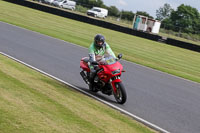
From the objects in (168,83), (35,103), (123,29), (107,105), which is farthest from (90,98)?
(123,29)

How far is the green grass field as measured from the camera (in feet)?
20.2

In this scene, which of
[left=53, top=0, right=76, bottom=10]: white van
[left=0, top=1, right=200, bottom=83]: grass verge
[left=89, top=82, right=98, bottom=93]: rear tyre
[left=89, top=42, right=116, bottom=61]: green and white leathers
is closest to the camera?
[left=89, top=42, right=116, bottom=61]: green and white leathers

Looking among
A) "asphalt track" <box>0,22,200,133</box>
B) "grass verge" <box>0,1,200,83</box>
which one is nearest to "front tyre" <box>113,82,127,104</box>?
"asphalt track" <box>0,22,200,133</box>

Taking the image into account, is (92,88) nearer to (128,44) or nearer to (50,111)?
(50,111)

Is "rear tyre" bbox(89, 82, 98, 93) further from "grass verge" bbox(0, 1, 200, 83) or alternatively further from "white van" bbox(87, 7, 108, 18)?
"white van" bbox(87, 7, 108, 18)

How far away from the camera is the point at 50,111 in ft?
23.4

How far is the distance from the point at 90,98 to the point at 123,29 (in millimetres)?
29669

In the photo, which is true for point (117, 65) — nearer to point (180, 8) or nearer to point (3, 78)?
point (3, 78)

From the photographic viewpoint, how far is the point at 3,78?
9.45m

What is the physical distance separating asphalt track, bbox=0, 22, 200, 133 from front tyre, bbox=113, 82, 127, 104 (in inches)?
6.7

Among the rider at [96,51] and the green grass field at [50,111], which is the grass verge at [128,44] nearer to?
the rider at [96,51]

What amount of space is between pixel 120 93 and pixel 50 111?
2.60 meters

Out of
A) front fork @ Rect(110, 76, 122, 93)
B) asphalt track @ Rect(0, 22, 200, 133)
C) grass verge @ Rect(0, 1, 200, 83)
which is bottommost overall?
grass verge @ Rect(0, 1, 200, 83)

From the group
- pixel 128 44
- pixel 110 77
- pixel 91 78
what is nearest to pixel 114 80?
pixel 110 77
